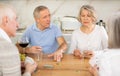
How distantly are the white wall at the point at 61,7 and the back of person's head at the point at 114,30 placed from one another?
2.17 m

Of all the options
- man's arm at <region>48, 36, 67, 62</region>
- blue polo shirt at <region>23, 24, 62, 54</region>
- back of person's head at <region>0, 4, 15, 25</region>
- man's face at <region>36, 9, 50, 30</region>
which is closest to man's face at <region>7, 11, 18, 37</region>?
back of person's head at <region>0, 4, 15, 25</region>

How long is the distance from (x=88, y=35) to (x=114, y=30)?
3.70ft

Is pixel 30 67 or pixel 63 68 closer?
pixel 30 67

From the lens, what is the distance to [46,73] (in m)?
1.75

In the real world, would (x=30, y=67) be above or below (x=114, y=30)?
below

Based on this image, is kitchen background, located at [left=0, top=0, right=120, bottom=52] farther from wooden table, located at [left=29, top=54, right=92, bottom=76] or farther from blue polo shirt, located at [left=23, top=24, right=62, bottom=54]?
wooden table, located at [left=29, top=54, right=92, bottom=76]

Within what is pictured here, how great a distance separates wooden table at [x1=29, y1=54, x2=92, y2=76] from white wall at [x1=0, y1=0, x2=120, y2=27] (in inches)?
67.6

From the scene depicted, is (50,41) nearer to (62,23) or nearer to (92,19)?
(92,19)

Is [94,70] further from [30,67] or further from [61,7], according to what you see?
[61,7]

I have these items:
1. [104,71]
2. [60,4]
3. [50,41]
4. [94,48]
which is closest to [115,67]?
[104,71]

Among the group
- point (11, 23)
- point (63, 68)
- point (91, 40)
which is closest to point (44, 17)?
point (91, 40)

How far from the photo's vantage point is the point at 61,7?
11.9 feet

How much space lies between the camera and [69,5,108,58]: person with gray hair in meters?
2.49

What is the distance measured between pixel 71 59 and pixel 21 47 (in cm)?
53
